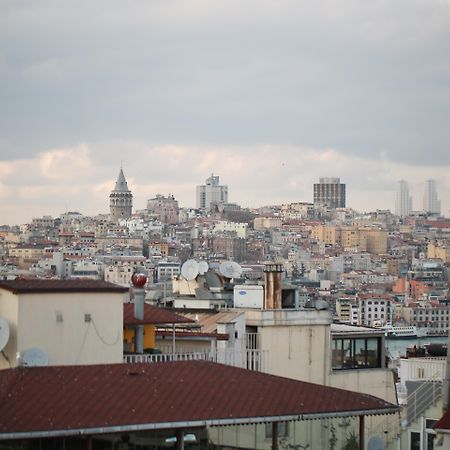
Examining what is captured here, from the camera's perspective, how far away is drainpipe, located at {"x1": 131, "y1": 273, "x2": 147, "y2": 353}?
14289mm

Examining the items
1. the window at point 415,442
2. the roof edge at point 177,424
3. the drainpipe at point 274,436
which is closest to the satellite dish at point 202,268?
the window at point 415,442

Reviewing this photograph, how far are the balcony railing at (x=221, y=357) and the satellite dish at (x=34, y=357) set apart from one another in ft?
3.49

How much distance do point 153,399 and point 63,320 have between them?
1.35 metres

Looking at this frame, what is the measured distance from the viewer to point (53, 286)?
43.7 ft

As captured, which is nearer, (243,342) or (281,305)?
(243,342)

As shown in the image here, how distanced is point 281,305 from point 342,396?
5127 millimetres

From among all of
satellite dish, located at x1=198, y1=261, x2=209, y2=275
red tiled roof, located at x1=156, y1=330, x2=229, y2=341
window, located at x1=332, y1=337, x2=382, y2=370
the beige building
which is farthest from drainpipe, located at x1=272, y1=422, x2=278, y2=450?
satellite dish, located at x1=198, y1=261, x2=209, y2=275

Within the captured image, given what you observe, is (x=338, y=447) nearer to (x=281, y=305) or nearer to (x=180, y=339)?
(x=180, y=339)

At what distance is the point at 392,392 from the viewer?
17.5 metres

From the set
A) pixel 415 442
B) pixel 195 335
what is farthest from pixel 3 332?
pixel 415 442

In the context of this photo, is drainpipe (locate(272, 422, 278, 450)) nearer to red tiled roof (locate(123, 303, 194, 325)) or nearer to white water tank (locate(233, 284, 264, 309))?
red tiled roof (locate(123, 303, 194, 325))

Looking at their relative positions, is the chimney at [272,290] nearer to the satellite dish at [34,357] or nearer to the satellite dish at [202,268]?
the satellite dish at [202,268]

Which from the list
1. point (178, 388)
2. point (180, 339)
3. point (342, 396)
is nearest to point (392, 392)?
point (180, 339)

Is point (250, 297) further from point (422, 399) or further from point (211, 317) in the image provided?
point (422, 399)
